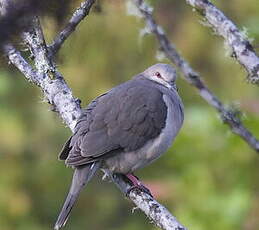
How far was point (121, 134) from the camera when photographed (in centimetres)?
346

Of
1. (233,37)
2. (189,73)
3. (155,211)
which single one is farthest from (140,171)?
(155,211)

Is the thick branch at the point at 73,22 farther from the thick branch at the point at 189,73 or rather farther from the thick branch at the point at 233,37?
the thick branch at the point at 233,37

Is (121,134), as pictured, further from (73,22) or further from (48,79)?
(73,22)

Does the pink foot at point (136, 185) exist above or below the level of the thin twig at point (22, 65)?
below

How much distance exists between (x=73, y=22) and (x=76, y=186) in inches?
34.6

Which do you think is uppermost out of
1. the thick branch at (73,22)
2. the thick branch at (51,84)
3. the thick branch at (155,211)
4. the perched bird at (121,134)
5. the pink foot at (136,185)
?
the thick branch at (73,22)

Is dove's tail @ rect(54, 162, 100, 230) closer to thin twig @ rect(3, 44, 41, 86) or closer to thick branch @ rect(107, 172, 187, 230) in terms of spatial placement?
thick branch @ rect(107, 172, 187, 230)

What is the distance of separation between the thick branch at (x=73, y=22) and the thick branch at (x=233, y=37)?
0.67 meters

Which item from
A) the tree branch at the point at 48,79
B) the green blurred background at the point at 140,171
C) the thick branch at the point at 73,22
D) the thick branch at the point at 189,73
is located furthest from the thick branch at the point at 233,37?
the green blurred background at the point at 140,171

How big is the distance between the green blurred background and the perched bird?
132 centimetres

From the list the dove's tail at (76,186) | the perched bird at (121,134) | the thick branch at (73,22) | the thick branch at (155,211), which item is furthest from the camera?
the thick branch at (73,22)

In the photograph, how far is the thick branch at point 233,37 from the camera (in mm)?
2957

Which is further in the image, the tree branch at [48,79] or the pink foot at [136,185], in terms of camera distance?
the tree branch at [48,79]

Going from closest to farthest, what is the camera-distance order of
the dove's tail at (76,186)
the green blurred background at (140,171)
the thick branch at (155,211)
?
the thick branch at (155,211) → the dove's tail at (76,186) → the green blurred background at (140,171)
